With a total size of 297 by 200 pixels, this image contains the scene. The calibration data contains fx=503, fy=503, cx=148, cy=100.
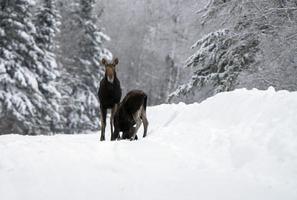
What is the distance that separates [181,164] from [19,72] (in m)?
19.2

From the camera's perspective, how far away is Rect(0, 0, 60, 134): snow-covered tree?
2403cm

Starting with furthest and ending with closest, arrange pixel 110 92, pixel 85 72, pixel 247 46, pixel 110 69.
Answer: pixel 85 72 < pixel 247 46 < pixel 110 92 < pixel 110 69

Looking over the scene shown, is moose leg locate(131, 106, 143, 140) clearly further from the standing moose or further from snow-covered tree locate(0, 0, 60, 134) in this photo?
snow-covered tree locate(0, 0, 60, 134)

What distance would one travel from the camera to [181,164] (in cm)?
681

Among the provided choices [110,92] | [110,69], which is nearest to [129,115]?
[110,92]

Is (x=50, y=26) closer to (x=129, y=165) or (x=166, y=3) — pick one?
(x=129, y=165)

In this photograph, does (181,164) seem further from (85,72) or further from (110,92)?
(85,72)

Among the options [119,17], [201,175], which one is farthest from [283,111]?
[119,17]

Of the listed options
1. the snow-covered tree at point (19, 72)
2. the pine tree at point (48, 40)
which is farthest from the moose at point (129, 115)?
the pine tree at point (48, 40)

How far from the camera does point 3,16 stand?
79.9 feet

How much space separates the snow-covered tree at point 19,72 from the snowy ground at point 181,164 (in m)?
16.6

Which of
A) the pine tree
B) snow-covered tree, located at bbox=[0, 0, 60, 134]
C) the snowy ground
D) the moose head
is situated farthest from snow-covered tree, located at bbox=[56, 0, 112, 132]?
the snowy ground

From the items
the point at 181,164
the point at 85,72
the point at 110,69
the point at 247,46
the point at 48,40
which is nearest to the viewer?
the point at 181,164

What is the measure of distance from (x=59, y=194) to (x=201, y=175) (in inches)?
71.1
